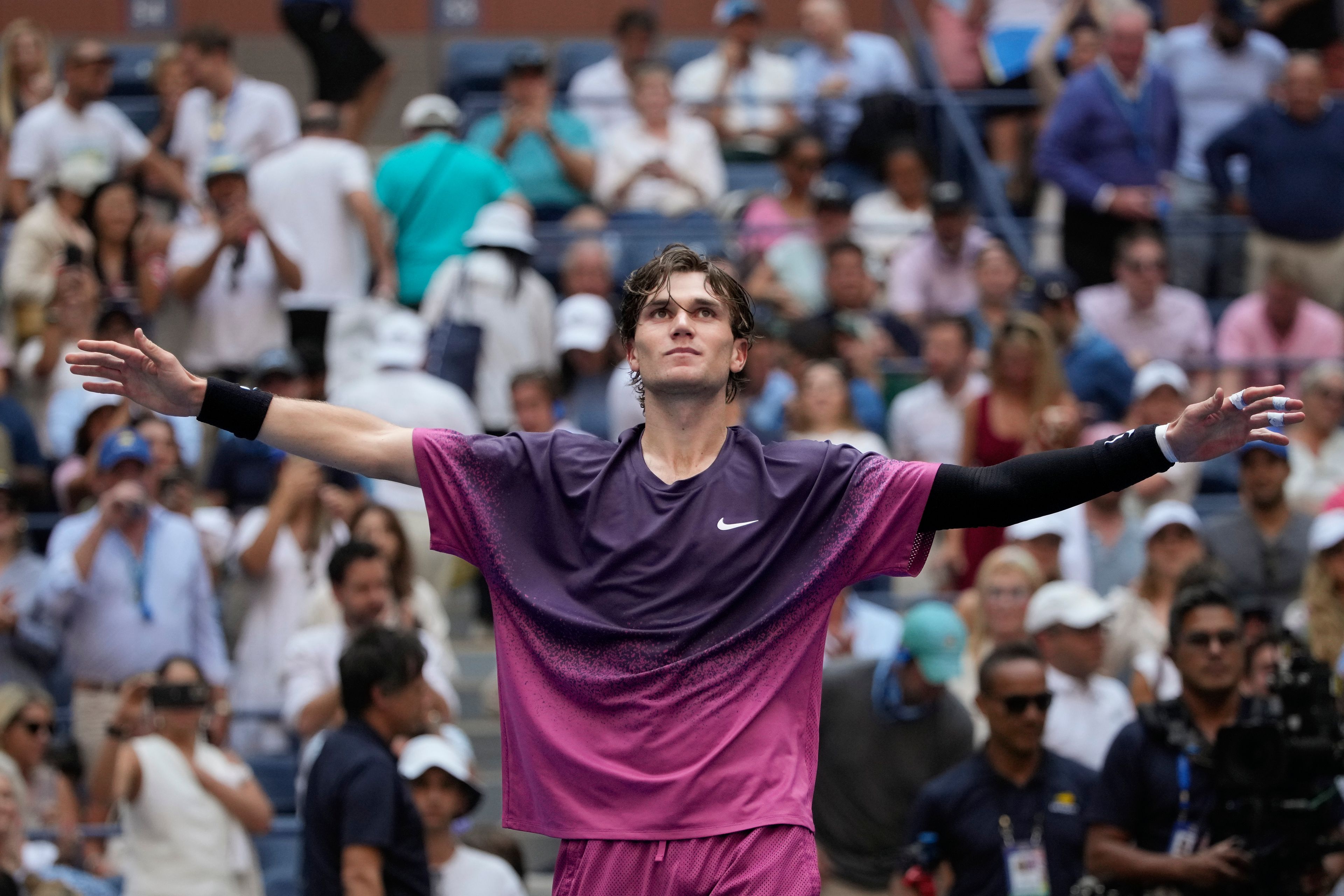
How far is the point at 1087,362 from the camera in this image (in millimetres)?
10695

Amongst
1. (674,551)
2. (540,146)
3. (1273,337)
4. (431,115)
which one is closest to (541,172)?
(540,146)

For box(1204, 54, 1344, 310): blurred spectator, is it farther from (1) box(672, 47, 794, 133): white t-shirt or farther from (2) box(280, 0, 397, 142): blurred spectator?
(2) box(280, 0, 397, 142): blurred spectator

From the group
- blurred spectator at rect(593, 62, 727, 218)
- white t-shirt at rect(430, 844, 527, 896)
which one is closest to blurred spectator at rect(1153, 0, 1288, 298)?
blurred spectator at rect(593, 62, 727, 218)

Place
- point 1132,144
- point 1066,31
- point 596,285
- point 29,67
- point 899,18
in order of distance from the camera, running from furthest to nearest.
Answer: point 899,18, point 1066,31, point 29,67, point 1132,144, point 596,285

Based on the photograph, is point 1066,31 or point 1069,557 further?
point 1066,31

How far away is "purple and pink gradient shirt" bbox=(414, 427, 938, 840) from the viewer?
416cm

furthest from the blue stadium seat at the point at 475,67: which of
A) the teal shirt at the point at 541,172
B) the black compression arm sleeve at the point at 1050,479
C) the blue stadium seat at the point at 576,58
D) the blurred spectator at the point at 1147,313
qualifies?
the black compression arm sleeve at the point at 1050,479

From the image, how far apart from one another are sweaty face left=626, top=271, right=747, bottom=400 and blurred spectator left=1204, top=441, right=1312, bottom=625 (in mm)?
5080

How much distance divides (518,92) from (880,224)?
240 cm

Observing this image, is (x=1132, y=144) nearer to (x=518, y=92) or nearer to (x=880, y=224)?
(x=880, y=224)

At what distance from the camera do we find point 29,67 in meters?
13.1

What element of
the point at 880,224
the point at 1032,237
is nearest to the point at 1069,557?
the point at 880,224

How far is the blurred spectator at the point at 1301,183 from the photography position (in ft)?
40.0

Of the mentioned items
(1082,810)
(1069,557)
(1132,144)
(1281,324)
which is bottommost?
(1082,810)
